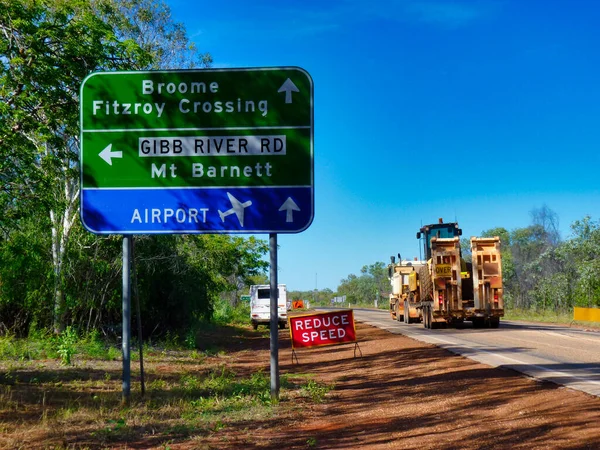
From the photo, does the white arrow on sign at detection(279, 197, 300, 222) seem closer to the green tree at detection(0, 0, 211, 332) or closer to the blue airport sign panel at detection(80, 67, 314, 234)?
the blue airport sign panel at detection(80, 67, 314, 234)

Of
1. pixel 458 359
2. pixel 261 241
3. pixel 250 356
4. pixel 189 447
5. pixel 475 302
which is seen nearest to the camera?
pixel 189 447

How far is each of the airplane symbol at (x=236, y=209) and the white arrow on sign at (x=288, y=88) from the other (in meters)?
1.76

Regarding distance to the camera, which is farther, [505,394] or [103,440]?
[505,394]

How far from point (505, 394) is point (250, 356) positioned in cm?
1251

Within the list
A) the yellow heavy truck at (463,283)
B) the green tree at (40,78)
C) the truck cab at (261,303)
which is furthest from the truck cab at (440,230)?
the green tree at (40,78)

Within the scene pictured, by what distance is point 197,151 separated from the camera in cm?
1077

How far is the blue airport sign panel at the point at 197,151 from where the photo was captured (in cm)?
1055

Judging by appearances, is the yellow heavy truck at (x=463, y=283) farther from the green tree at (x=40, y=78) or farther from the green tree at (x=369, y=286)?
the green tree at (x=369, y=286)

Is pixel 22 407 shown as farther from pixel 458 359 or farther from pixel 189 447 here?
pixel 458 359

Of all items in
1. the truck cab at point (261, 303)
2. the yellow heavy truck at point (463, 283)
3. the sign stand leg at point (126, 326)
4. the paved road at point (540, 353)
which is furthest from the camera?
the truck cab at point (261, 303)

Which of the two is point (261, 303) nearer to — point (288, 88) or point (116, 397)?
point (116, 397)

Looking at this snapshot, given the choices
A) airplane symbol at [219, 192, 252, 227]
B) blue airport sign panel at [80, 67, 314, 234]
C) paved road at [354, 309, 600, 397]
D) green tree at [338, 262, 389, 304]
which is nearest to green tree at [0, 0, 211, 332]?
blue airport sign panel at [80, 67, 314, 234]

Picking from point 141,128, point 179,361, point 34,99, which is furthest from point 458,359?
point 34,99

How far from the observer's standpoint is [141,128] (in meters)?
10.8
